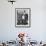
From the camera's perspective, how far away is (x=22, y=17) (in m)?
5.46

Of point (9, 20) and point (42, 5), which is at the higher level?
point (42, 5)

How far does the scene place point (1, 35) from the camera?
5.45m

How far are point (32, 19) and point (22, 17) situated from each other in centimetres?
41

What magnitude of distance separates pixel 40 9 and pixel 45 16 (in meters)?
0.34

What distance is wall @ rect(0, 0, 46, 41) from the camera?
5.41 meters

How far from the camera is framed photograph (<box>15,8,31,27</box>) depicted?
541 centimetres

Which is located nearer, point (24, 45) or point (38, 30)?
point (24, 45)

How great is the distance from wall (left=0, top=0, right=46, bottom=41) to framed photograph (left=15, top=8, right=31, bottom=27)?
0.39ft

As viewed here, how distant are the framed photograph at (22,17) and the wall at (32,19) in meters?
0.12

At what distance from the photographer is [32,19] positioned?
5.42m

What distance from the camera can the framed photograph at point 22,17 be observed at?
5.41 meters

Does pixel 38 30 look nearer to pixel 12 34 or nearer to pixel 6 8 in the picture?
pixel 12 34

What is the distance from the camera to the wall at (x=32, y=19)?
5406mm

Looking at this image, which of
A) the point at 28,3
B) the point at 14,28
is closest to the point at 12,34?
the point at 14,28
